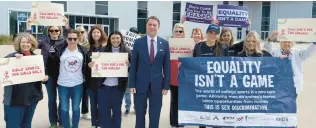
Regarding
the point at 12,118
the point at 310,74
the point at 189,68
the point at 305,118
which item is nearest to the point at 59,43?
the point at 12,118

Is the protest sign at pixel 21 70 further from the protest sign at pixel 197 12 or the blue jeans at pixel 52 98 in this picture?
the protest sign at pixel 197 12

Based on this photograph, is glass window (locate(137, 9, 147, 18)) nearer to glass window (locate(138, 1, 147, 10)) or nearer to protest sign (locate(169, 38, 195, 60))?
glass window (locate(138, 1, 147, 10))

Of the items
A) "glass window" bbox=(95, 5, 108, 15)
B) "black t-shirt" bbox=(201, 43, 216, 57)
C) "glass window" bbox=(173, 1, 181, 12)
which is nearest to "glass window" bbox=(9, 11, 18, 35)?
"glass window" bbox=(95, 5, 108, 15)

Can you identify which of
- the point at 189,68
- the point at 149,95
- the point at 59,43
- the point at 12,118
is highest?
the point at 59,43

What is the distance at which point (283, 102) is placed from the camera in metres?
4.56

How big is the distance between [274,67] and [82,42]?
3455 millimetres

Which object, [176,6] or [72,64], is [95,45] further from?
[176,6]

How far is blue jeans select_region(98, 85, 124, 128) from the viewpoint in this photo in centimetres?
517

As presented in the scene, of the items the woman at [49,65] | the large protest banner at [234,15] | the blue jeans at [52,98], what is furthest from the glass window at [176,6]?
the blue jeans at [52,98]

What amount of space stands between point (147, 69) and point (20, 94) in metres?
1.78

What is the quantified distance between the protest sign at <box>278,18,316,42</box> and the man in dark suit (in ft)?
7.69

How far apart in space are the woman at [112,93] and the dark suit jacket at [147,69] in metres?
0.40

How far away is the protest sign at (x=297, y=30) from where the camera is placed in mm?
5789

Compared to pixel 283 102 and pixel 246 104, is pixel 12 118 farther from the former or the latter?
pixel 283 102
